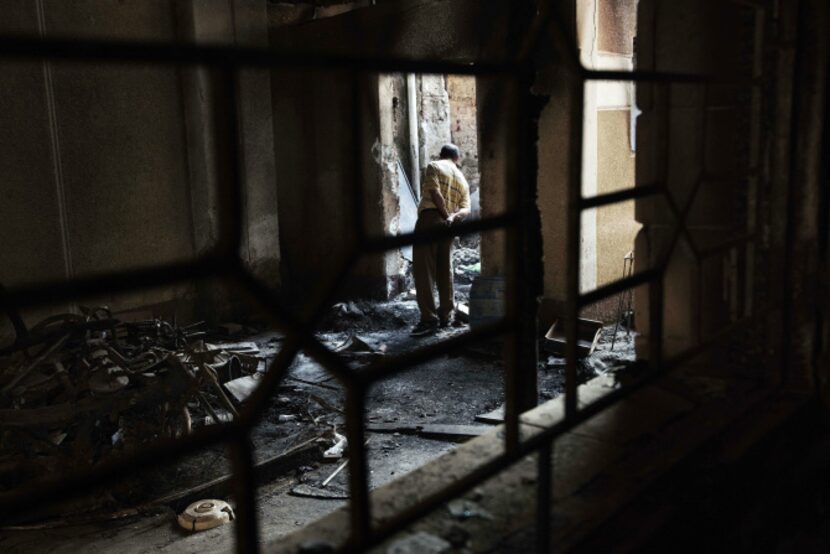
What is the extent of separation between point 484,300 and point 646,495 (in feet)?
15.0

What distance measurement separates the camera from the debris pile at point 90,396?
4090 millimetres

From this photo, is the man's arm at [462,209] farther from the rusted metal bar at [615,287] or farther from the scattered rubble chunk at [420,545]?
the scattered rubble chunk at [420,545]

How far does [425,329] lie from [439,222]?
1132mm

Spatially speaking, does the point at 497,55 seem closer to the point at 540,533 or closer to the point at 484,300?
the point at 484,300

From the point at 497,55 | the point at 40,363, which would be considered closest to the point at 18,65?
the point at 40,363

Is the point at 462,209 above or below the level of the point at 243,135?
below

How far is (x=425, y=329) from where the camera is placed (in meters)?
7.66

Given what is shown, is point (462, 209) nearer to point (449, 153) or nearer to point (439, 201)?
point (439, 201)

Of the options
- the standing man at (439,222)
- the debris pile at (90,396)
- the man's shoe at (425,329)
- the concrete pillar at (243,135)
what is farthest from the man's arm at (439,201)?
the debris pile at (90,396)

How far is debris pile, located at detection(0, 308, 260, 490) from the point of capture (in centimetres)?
409

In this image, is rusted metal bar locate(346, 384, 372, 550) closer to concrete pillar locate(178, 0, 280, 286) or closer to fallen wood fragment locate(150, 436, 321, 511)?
fallen wood fragment locate(150, 436, 321, 511)

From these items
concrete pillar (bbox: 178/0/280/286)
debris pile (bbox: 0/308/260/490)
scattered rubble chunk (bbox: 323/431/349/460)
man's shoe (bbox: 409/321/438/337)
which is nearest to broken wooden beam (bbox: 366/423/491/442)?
scattered rubble chunk (bbox: 323/431/349/460)

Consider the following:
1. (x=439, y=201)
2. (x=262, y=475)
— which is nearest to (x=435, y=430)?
(x=262, y=475)

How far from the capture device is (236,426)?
45.0 inches
